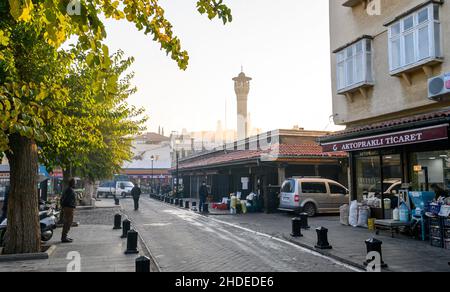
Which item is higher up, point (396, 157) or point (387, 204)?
point (396, 157)

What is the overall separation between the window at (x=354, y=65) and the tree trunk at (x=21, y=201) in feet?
35.4

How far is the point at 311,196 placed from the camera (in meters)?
19.0

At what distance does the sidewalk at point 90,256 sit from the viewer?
8203 millimetres

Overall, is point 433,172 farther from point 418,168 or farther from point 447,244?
point 447,244

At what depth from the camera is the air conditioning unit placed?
10435 mm

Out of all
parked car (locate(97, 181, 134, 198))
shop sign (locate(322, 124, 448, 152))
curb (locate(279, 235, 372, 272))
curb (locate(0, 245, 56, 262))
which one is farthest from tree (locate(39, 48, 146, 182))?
parked car (locate(97, 181, 134, 198))

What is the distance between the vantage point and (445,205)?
10.3 m

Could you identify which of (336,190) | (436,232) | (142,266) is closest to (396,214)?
(436,232)

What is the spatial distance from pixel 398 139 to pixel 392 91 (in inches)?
85.0

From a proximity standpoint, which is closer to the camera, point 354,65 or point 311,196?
point 354,65

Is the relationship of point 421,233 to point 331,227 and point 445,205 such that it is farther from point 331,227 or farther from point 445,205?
point 331,227

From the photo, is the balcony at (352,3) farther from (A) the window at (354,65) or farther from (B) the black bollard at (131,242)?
(B) the black bollard at (131,242)

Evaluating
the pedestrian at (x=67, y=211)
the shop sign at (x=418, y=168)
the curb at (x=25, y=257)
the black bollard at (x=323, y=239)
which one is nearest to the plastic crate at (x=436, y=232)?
the shop sign at (x=418, y=168)
